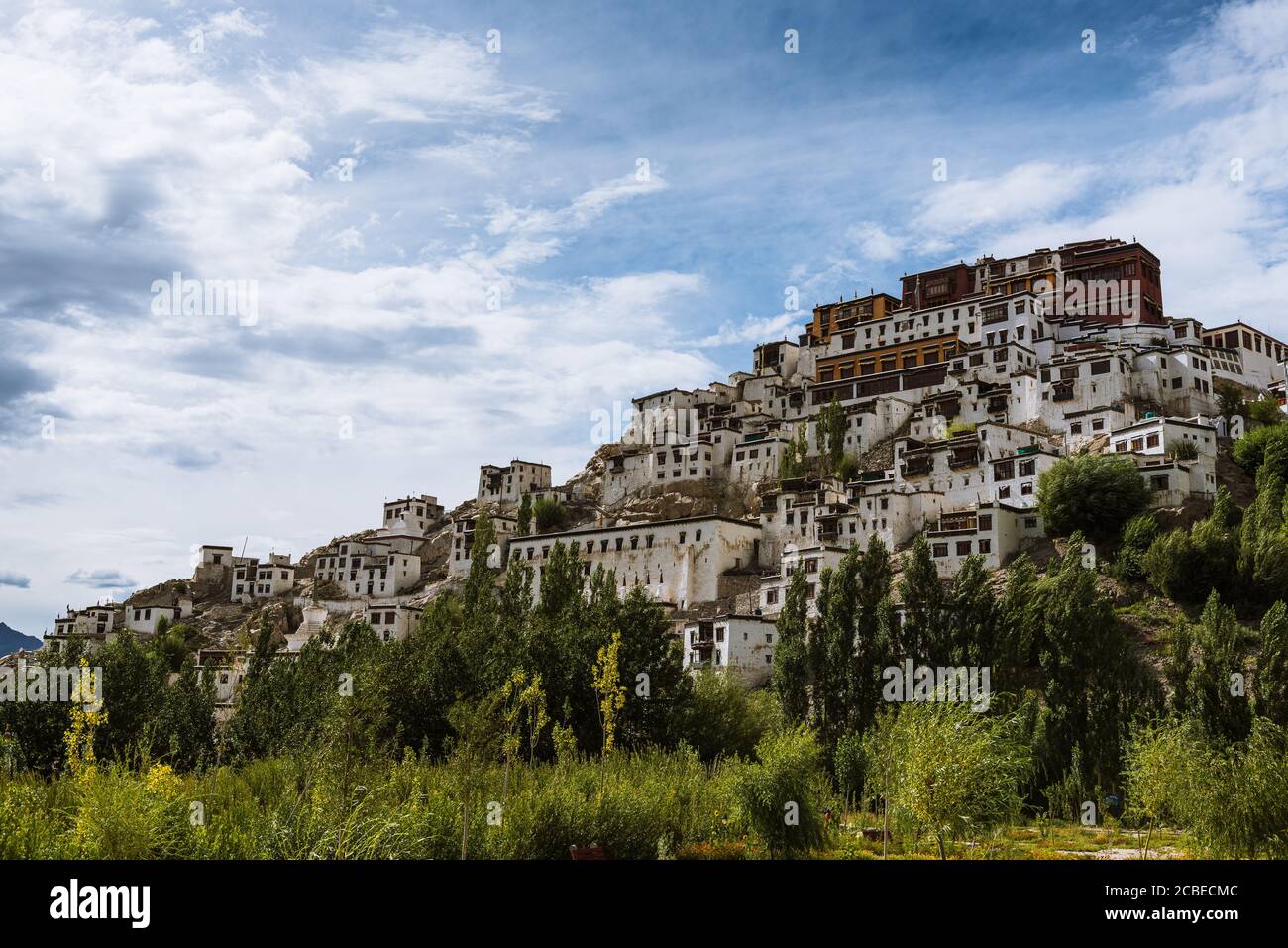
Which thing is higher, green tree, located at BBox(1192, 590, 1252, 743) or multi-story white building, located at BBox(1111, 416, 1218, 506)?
multi-story white building, located at BBox(1111, 416, 1218, 506)

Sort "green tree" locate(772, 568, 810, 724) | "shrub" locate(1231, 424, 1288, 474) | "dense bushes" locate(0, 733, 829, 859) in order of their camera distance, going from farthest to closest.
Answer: "shrub" locate(1231, 424, 1288, 474) → "green tree" locate(772, 568, 810, 724) → "dense bushes" locate(0, 733, 829, 859)

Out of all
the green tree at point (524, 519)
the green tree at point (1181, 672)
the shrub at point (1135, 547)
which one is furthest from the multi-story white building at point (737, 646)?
the green tree at point (524, 519)

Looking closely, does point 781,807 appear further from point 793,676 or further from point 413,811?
point 793,676

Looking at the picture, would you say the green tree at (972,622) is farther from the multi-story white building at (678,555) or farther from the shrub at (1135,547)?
the multi-story white building at (678,555)

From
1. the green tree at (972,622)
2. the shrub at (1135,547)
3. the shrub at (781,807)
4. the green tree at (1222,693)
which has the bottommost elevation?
the shrub at (781,807)

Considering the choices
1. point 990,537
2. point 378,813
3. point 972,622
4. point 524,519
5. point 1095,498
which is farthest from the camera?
point 524,519

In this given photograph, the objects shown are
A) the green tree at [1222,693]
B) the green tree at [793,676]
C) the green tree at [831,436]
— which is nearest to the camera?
the green tree at [1222,693]

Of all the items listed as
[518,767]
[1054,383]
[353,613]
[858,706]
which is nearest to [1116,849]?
[858,706]

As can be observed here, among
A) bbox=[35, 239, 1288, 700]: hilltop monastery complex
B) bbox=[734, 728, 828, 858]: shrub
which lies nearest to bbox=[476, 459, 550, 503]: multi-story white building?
bbox=[35, 239, 1288, 700]: hilltop monastery complex

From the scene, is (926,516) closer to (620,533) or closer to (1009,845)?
(620,533)

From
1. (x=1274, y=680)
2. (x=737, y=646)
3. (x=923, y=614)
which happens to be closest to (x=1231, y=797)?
(x=1274, y=680)

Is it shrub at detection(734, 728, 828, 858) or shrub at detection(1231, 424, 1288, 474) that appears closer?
shrub at detection(734, 728, 828, 858)

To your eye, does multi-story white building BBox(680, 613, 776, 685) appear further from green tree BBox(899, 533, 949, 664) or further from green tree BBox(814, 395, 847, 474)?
green tree BBox(814, 395, 847, 474)
